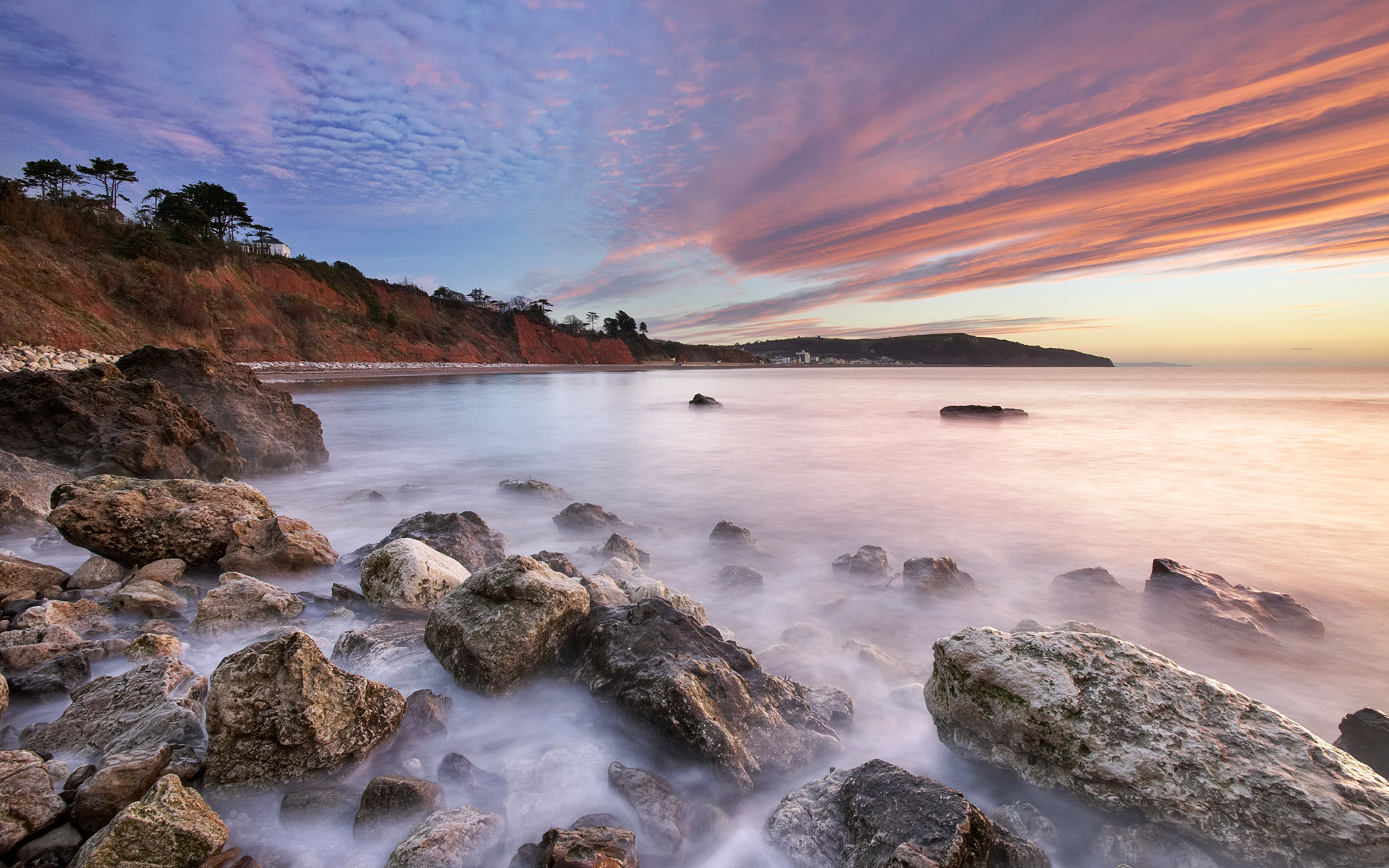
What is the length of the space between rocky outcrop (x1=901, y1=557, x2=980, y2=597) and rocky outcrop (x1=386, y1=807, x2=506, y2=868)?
3769 millimetres

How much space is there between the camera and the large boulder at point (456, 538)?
4.52 metres

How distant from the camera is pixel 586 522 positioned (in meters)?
6.26

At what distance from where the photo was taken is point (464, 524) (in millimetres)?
4961

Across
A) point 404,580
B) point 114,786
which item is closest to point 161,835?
point 114,786

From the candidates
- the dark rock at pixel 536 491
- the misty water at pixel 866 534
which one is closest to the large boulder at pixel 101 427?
the misty water at pixel 866 534

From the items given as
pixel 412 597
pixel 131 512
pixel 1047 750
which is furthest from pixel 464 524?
pixel 1047 750

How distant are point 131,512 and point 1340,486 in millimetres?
15558

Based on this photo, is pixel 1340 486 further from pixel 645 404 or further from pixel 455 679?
pixel 645 404

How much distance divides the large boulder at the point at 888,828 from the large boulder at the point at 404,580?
7.85 ft

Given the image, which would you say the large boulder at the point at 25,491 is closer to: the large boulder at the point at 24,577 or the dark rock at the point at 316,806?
the large boulder at the point at 24,577

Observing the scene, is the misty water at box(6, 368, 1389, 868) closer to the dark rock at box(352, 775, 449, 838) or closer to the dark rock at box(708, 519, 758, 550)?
the dark rock at box(352, 775, 449, 838)

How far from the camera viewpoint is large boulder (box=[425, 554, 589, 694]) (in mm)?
2785

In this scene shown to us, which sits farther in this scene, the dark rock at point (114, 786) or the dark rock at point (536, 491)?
the dark rock at point (536, 491)

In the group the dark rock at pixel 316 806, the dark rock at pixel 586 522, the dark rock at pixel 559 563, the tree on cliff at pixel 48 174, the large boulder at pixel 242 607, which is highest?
the tree on cliff at pixel 48 174
